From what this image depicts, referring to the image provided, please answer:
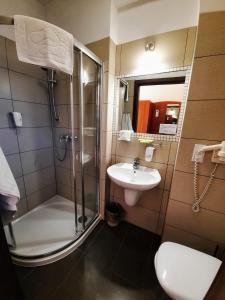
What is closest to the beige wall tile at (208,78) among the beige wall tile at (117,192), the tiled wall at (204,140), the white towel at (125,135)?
the tiled wall at (204,140)

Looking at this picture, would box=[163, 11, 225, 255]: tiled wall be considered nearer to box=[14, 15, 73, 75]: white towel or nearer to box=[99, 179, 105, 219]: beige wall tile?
box=[99, 179, 105, 219]: beige wall tile

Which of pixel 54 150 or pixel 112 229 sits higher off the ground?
pixel 54 150

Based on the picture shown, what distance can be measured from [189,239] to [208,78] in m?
1.32

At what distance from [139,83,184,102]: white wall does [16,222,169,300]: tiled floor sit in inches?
63.6

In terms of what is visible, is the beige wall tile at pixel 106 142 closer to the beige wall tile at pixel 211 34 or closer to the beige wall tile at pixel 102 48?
the beige wall tile at pixel 102 48

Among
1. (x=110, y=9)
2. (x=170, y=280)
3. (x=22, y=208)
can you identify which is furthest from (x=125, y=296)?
(x=110, y=9)

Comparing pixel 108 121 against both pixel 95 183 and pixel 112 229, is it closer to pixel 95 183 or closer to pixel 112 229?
pixel 95 183

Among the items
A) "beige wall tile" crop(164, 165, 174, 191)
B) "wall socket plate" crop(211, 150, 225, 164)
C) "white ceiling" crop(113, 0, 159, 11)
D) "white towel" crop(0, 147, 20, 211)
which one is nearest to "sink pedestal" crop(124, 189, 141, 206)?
"beige wall tile" crop(164, 165, 174, 191)

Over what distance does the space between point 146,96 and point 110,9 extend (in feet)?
2.83

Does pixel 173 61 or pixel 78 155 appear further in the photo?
pixel 78 155

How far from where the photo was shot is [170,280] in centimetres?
80

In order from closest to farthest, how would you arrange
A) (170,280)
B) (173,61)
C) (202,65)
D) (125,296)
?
1. (170,280)
2. (202,65)
3. (125,296)
4. (173,61)

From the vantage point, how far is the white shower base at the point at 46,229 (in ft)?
4.39

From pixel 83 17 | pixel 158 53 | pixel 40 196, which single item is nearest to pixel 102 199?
pixel 40 196
